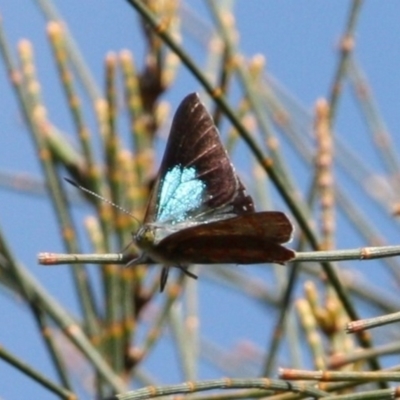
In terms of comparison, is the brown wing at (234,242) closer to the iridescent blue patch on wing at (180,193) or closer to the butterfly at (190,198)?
the butterfly at (190,198)

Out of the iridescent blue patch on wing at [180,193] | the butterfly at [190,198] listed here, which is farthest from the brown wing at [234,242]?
the iridescent blue patch on wing at [180,193]

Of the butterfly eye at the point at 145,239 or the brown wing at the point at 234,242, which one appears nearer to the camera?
the brown wing at the point at 234,242

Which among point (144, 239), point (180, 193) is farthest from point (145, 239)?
point (180, 193)

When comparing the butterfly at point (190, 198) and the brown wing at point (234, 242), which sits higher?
the butterfly at point (190, 198)

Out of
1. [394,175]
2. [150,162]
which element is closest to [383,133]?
[394,175]

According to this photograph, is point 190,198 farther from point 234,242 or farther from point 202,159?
point 234,242

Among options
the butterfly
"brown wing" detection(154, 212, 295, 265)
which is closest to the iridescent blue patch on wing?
the butterfly

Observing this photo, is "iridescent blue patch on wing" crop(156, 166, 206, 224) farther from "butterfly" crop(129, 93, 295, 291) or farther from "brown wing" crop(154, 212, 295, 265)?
"brown wing" crop(154, 212, 295, 265)
